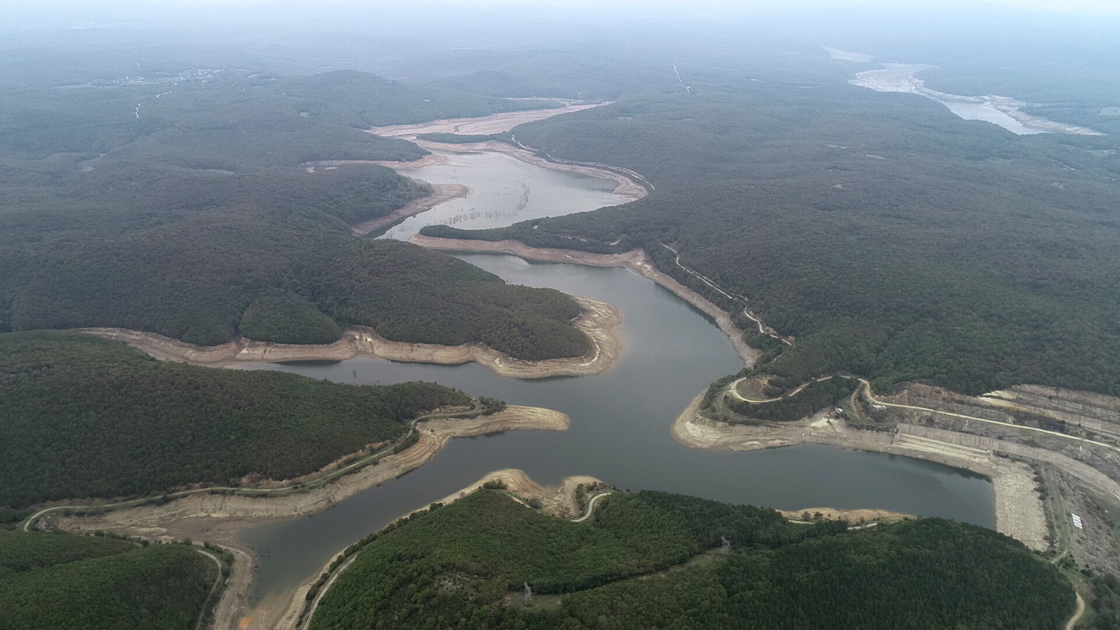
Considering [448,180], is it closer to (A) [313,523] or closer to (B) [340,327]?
(B) [340,327]

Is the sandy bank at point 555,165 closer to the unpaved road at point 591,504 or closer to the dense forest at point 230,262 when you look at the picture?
the dense forest at point 230,262

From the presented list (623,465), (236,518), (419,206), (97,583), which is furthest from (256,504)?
(419,206)

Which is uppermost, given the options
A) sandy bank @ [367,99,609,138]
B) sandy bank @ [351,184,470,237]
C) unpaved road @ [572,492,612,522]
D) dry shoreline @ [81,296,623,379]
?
sandy bank @ [367,99,609,138]

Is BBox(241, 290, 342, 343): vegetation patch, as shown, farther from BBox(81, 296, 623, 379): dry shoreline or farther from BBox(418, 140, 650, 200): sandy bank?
BBox(418, 140, 650, 200): sandy bank

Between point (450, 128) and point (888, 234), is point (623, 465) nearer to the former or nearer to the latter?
point (888, 234)

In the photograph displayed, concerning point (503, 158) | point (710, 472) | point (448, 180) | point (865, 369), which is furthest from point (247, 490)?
point (503, 158)

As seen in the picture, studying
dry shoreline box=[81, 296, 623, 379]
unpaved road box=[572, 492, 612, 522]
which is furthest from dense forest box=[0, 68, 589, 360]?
unpaved road box=[572, 492, 612, 522]
